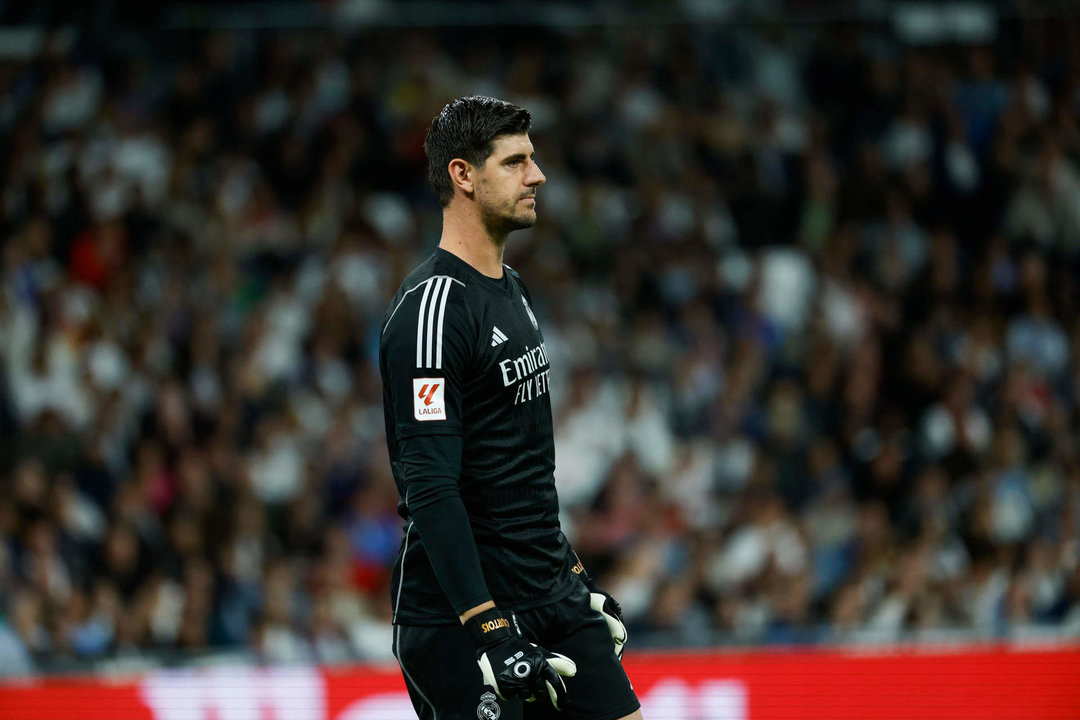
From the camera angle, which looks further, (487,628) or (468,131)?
(468,131)

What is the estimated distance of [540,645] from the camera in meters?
3.58

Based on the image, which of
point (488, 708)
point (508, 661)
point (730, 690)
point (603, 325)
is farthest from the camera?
point (603, 325)

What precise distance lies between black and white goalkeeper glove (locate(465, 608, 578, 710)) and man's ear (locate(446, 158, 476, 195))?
108 cm

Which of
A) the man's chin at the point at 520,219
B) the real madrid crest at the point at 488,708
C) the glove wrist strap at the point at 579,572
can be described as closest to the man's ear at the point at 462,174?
the man's chin at the point at 520,219

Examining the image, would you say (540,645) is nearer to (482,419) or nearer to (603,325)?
(482,419)

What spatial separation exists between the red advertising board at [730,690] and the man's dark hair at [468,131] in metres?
3.11

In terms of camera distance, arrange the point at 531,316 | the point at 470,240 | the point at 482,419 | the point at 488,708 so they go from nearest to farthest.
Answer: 1. the point at 488,708
2. the point at 482,419
3. the point at 470,240
4. the point at 531,316

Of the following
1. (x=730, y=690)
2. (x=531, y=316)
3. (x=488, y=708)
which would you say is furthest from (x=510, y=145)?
(x=730, y=690)

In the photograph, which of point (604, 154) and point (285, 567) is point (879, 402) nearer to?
point (604, 154)

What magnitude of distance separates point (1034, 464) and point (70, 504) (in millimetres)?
6357

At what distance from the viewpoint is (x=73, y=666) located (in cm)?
682

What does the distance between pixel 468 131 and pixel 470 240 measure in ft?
0.93

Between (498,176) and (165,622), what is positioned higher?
(498,176)

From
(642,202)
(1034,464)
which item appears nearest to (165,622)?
(642,202)
